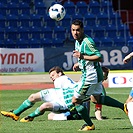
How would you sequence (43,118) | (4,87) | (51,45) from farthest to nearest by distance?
1. (51,45)
2. (4,87)
3. (43,118)

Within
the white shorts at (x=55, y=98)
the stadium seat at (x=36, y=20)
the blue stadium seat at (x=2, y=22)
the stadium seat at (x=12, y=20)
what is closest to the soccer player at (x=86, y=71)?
the white shorts at (x=55, y=98)

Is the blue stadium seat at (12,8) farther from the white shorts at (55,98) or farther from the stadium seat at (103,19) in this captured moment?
the white shorts at (55,98)

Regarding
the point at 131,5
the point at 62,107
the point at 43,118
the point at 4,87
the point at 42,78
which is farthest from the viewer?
the point at 131,5

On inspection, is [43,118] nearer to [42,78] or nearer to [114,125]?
[114,125]

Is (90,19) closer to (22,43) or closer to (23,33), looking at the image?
(23,33)

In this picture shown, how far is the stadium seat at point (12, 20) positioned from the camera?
3122cm

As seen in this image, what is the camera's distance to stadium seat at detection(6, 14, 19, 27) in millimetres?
31219

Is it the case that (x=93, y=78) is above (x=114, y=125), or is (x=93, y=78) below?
above

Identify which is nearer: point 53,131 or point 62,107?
point 53,131

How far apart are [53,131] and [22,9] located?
22667 mm

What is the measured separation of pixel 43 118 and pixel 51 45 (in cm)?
1854

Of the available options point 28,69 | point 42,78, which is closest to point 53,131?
point 42,78

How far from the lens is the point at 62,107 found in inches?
426

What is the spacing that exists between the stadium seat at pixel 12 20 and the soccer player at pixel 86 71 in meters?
21.1
